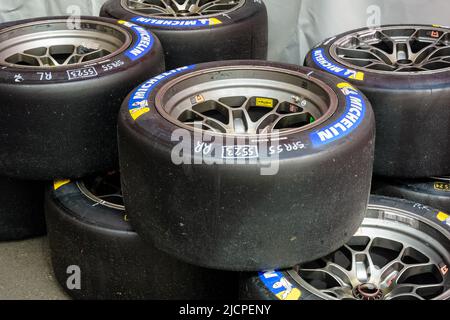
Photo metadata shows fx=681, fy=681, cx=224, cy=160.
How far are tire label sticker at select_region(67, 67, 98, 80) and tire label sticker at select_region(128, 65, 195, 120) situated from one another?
0.23 meters

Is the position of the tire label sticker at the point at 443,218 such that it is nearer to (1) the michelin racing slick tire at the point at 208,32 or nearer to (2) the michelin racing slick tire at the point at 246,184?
(2) the michelin racing slick tire at the point at 246,184

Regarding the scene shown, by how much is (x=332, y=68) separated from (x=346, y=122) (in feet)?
2.11

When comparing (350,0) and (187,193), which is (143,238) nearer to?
(187,193)

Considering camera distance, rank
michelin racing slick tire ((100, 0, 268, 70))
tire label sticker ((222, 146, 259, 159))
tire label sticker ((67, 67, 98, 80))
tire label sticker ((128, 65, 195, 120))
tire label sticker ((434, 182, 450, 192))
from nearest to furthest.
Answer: tire label sticker ((222, 146, 259, 159)), tire label sticker ((128, 65, 195, 120)), tire label sticker ((67, 67, 98, 80)), tire label sticker ((434, 182, 450, 192)), michelin racing slick tire ((100, 0, 268, 70))

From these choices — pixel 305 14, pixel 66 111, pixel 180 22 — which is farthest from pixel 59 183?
pixel 305 14

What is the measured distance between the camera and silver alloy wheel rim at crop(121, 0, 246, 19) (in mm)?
3266

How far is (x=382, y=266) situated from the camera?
2.32 meters

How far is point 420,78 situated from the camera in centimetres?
240

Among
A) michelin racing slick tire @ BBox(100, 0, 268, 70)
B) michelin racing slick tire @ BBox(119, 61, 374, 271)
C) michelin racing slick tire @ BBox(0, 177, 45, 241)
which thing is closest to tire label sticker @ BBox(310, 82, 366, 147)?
michelin racing slick tire @ BBox(119, 61, 374, 271)

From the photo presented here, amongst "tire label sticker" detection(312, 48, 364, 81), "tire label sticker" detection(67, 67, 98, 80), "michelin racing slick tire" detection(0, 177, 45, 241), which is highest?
"tire label sticker" detection(67, 67, 98, 80)

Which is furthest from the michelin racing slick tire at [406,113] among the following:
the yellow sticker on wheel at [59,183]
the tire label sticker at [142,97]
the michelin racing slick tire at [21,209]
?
the michelin racing slick tire at [21,209]

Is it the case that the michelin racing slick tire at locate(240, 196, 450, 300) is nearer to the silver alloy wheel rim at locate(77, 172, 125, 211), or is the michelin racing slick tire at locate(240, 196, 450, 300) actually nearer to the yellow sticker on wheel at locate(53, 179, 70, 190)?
the silver alloy wheel rim at locate(77, 172, 125, 211)

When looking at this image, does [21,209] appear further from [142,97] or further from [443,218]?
[443,218]

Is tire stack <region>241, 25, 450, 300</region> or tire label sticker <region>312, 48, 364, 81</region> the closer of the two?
tire stack <region>241, 25, 450, 300</region>
